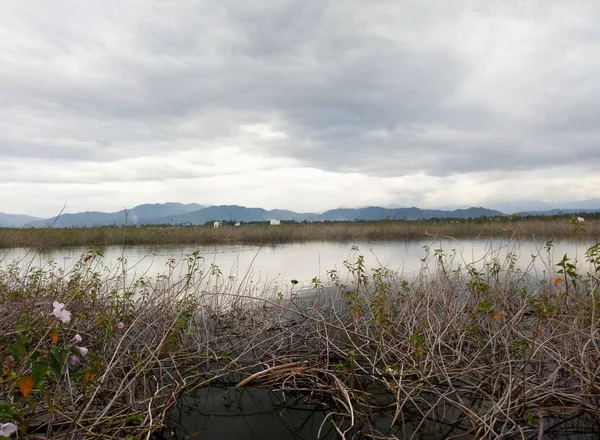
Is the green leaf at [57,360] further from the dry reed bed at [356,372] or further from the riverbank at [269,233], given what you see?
the riverbank at [269,233]

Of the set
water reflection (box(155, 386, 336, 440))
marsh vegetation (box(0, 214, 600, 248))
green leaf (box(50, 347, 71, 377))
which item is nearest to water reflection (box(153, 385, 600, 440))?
water reflection (box(155, 386, 336, 440))

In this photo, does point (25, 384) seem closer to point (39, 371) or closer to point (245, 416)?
point (39, 371)

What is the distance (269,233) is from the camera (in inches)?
1185

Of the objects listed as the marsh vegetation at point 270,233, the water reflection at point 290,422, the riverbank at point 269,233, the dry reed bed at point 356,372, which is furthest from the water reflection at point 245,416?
the marsh vegetation at point 270,233

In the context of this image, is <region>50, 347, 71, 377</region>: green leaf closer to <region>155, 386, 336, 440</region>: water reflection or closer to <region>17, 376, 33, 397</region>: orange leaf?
<region>17, 376, 33, 397</region>: orange leaf

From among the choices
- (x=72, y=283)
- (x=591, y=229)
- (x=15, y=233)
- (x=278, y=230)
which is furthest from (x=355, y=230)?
(x=72, y=283)

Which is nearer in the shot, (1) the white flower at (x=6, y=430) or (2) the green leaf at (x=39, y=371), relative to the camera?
(1) the white flower at (x=6, y=430)

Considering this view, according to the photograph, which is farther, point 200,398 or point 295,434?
point 200,398

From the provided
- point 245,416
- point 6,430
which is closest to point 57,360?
point 6,430

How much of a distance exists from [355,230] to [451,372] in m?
28.8

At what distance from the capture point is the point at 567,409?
11.7 ft

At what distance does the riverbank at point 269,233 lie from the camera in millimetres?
24281

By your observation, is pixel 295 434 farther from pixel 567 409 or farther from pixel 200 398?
pixel 567 409

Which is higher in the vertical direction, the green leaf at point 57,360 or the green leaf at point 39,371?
the green leaf at point 57,360
